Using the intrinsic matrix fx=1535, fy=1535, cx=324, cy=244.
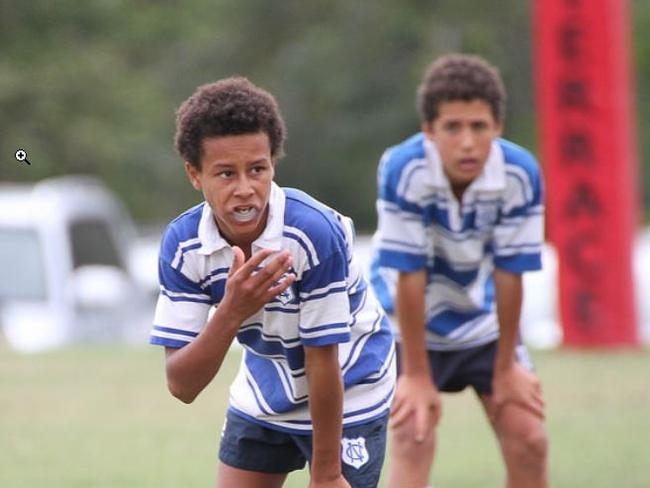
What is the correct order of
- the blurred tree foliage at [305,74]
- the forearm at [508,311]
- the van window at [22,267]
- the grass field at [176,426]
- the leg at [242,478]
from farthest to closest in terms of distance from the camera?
the blurred tree foliage at [305,74], the van window at [22,267], the grass field at [176,426], the forearm at [508,311], the leg at [242,478]

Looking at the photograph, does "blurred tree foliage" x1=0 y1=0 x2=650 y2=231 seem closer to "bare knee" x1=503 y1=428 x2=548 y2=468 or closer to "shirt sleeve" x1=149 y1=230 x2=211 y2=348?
"bare knee" x1=503 y1=428 x2=548 y2=468

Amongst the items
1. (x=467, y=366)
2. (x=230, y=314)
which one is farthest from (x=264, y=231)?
(x=467, y=366)

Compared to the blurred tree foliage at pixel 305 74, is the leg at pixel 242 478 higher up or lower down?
lower down

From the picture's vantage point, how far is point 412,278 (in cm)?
602

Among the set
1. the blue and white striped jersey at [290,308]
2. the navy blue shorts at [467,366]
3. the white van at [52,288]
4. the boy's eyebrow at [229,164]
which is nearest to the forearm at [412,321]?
the navy blue shorts at [467,366]

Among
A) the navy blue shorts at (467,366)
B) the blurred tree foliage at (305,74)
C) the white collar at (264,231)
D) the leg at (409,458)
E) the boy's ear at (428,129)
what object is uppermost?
the blurred tree foliage at (305,74)

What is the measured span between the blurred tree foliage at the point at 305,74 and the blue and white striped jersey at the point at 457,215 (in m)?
24.5

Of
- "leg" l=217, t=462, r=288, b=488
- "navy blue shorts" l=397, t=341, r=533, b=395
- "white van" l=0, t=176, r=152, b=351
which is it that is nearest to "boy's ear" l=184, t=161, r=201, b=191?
"leg" l=217, t=462, r=288, b=488

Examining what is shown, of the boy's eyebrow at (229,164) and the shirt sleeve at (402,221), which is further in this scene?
the shirt sleeve at (402,221)

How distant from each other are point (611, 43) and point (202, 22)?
24771mm

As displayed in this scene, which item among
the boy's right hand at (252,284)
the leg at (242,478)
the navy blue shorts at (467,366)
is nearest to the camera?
the boy's right hand at (252,284)

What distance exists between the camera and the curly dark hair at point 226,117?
434cm

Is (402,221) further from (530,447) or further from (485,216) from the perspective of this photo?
(530,447)

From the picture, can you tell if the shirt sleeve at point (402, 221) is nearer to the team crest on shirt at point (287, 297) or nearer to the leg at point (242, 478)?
the leg at point (242, 478)
